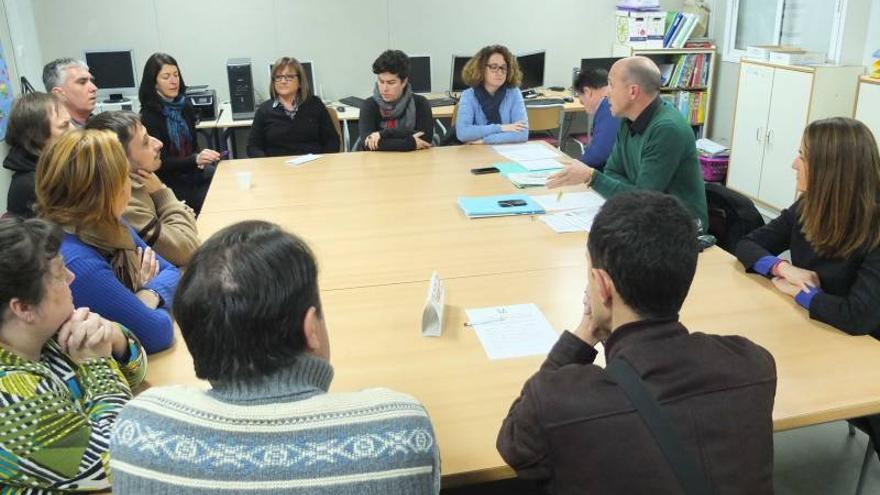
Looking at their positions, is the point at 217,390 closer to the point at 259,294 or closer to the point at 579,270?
the point at 259,294

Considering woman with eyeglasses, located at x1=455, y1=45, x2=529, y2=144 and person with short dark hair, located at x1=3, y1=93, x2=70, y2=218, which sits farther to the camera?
woman with eyeglasses, located at x1=455, y1=45, x2=529, y2=144

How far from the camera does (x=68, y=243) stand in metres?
1.70

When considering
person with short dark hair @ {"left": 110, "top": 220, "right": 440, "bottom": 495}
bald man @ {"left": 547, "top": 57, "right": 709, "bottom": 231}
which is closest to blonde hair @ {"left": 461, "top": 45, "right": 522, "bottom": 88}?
bald man @ {"left": 547, "top": 57, "right": 709, "bottom": 231}

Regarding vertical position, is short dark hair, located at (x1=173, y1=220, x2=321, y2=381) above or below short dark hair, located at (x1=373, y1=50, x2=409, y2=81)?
below

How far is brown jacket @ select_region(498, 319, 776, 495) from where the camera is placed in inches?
41.7

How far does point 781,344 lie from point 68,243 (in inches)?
71.2

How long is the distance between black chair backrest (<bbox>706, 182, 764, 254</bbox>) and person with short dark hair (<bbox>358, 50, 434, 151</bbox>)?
5.69 feet

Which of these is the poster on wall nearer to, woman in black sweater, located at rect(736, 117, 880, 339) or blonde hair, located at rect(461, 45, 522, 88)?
blonde hair, located at rect(461, 45, 522, 88)

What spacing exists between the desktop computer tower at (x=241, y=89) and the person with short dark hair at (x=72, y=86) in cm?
164

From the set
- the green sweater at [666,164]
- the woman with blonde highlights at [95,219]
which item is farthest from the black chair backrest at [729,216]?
the woman with blonde highlights at [95,219]

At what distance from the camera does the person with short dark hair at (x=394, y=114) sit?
4059mm

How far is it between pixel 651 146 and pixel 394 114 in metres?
1.83

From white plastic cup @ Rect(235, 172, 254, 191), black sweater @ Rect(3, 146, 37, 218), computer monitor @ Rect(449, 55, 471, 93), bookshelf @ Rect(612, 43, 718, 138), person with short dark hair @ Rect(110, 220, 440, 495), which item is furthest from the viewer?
bookshelf @ Rect(612, 43, 718, 138)

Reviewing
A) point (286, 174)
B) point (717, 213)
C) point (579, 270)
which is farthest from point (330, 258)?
point (717, 213)
